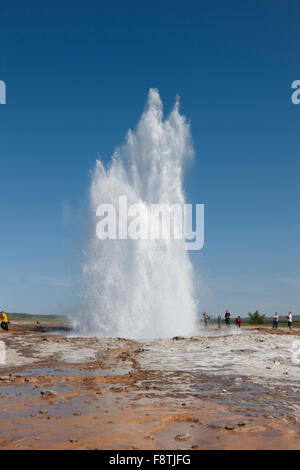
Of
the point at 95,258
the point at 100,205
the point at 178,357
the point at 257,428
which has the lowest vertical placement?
the point at 178,357

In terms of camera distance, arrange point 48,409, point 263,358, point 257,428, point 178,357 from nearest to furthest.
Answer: point 257,428 → point 48,409 → point 263,358 → point 178,357

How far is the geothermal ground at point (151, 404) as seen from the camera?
495cm

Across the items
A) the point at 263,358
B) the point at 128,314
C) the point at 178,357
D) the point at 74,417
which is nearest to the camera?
the point at 74,417

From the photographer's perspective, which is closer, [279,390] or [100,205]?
[279,390]

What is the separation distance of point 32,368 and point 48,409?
5.45 m

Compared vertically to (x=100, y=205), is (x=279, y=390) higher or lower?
lower

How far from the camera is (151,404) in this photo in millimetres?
6879

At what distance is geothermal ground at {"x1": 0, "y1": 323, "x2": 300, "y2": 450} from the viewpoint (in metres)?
4.95

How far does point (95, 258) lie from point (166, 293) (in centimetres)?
611
